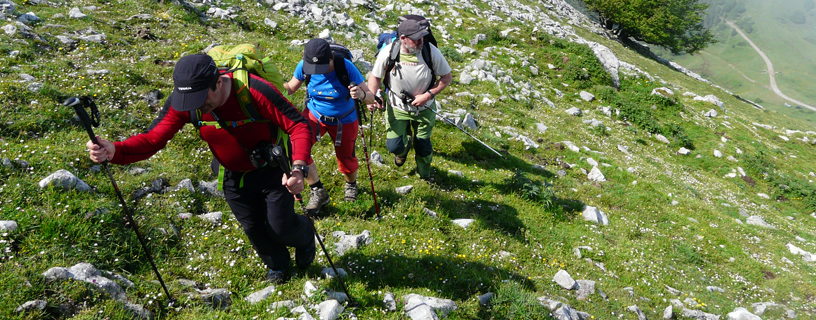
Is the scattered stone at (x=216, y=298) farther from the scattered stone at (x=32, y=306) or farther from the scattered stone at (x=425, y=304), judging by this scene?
the scattered stone at (x=425, y=304)

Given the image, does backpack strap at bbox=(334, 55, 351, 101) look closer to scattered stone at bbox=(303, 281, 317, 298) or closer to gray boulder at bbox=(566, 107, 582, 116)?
scattered stone at bbox=(303, 281, 317, 298)

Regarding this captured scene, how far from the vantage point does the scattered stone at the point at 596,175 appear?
1072 centimetres

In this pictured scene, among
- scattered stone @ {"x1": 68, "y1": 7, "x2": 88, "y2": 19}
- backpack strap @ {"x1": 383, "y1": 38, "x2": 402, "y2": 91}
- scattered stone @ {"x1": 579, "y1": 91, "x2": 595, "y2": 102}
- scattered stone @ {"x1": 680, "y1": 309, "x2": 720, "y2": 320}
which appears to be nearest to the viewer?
scattered stone @ {"x1": 680, "y1": 309, "x2": 720, "y2": 320}

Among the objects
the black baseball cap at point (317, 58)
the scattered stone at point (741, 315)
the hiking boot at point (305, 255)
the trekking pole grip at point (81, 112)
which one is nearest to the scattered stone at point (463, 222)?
the hiking boot at point (305, 255)

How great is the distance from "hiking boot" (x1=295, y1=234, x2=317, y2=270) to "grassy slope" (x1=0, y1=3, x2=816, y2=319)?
0.18 metres

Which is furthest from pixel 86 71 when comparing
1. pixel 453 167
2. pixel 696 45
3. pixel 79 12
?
pixel 696 45

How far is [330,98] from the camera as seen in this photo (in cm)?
602

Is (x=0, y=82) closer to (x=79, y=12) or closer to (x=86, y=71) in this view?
(x=86, y=71)

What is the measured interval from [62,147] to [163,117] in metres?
3.68

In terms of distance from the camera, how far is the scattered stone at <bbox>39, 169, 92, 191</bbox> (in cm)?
476

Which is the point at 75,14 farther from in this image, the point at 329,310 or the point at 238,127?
the point at 329,310

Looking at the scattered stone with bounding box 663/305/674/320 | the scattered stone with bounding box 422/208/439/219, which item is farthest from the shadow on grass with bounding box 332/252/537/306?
the scattered stone with bounding box 663/305/674/320

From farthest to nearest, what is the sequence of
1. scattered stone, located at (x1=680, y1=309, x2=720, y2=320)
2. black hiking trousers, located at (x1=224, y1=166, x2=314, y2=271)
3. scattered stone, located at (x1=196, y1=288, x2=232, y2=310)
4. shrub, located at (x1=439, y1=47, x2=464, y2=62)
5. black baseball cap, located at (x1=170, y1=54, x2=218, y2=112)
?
shrub, located at (x1=439, y1=47, x2=464, y2=62) < scattered stone, located at (x1=680, y1=309, x2=720, y2=320) < scattered stone, located at (x1=196, y1=288, x2=232, y2=310) < black hiking trousers, located at (x1=224, y1=166, x2=314, y2=271) < black baseball cap, located at (x1=170, y1=54, x2=218, y2=112)

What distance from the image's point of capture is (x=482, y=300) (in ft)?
16.6
